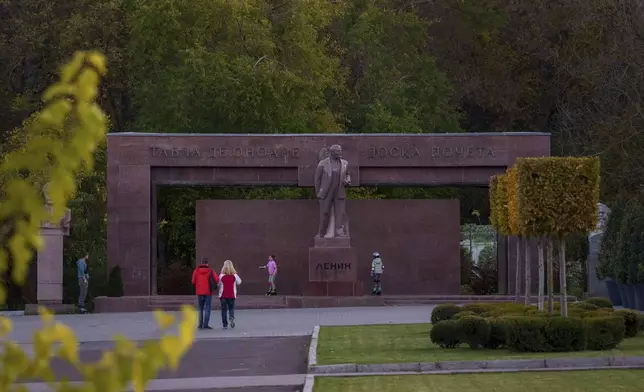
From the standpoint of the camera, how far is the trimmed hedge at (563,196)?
25.2m

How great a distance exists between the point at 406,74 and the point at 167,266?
48.7 feet

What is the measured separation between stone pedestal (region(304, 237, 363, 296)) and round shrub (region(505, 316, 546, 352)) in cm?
2084

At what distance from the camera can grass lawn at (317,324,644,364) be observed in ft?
67.3

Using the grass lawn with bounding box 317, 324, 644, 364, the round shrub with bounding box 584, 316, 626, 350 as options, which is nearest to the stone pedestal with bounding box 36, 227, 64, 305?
the grass lawn with bounding box 317, 324, 644, 364

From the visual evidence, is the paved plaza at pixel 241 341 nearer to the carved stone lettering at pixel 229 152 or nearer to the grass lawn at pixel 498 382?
the grass lawn at pixel 498 382

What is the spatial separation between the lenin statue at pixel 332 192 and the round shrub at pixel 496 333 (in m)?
20.2

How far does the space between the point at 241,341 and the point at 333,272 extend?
15.2 m

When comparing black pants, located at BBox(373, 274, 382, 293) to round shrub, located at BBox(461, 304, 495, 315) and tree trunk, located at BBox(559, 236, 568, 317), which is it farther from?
tree trunk, located at BBox(559, 236, 568, 317)

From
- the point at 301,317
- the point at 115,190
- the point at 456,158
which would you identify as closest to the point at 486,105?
the point at 456,158

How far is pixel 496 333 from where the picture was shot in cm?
2223

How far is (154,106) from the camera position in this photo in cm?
5625

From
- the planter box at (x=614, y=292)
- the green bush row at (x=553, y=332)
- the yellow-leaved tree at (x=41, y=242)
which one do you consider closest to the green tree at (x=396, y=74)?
the planter box at (x=614, y=292)

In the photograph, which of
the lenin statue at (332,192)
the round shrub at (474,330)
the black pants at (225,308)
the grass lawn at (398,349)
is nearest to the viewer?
the grass lawn at (398,349)

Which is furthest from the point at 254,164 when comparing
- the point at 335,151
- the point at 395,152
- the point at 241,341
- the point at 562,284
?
the point at 562,284
